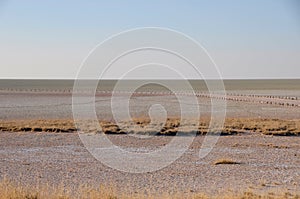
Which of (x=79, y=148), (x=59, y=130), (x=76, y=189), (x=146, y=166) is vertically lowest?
(x=59, y=130)

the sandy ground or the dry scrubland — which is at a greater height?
the sandy ground

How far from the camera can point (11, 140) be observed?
95.0ft

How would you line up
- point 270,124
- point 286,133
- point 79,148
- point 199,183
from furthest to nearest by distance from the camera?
point 270,124, point 286,133, point 79,148, point 199,183

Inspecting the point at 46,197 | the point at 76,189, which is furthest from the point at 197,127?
the point at 46,197

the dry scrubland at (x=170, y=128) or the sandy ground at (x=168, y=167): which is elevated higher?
the sandy ground at (x=168, y=167)

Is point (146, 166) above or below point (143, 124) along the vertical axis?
above

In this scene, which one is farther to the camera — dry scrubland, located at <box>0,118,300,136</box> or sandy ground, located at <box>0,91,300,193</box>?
dry scrubland, located at <box>0,118,300,136</box>

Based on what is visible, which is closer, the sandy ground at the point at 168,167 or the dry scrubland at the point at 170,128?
the sandy ground at the point at 168,167

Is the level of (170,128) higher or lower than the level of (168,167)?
lower

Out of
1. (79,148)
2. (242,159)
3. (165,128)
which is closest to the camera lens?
(242,159)

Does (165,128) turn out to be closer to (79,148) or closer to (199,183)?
(79,148)

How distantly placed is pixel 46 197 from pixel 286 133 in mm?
25094

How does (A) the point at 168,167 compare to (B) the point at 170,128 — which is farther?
(B) the point at 170,128

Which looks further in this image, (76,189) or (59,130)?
(59,130)
